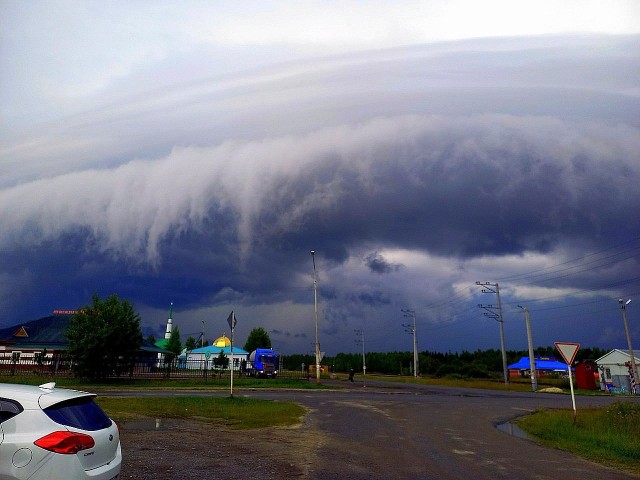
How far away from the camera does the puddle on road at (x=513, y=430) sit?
637 inches

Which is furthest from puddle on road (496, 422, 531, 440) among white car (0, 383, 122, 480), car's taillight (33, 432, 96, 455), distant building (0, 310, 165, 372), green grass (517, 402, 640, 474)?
distant building (0, 310, 165, 372)

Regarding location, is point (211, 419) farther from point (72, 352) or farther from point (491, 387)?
point (491, 387)

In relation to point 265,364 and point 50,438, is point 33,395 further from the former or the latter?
point 265,364

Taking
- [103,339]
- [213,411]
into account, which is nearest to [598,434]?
[213,411]

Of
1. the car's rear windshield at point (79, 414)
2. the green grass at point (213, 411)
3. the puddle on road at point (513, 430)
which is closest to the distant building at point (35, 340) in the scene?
the green grass at point (213, 411)

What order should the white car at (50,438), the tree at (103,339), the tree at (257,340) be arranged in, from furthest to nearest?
the tree at (257,340) < the tree at (103,339) < the white car at (50,438)

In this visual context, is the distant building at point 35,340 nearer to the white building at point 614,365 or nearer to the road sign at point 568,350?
the road sign at point 568,350

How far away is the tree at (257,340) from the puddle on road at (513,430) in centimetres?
8537

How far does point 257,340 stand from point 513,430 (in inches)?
3495

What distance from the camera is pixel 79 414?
19.7ft

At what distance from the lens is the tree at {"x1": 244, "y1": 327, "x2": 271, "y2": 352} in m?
102

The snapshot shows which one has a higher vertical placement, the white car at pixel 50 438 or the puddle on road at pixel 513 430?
the white car at pixel 50 438

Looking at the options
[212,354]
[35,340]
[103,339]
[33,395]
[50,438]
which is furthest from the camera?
[212,354]

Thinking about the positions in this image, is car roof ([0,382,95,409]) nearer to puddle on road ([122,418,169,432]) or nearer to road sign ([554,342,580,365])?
puddle on road ([122,418,169,432])
